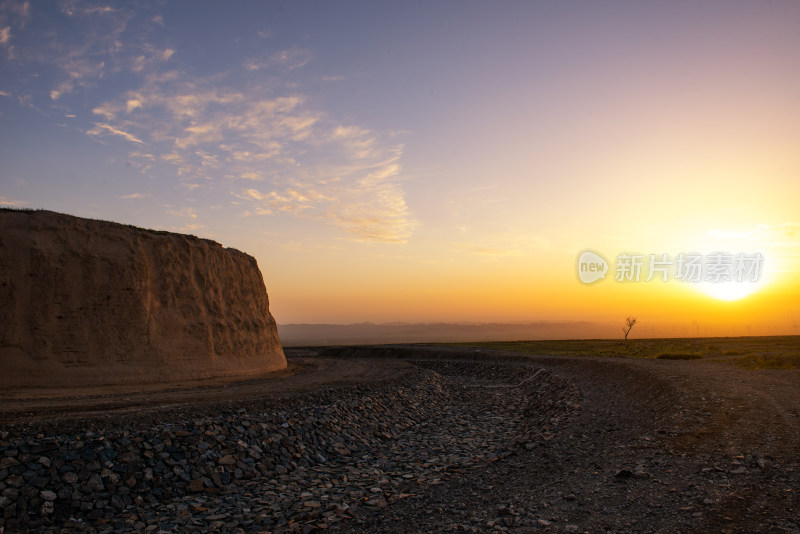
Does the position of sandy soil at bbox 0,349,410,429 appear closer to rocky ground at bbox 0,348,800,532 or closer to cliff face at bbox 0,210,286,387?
rocky ground at bbox 0,348,800,532

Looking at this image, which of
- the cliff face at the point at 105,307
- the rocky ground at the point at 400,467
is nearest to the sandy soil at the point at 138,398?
the rocky ground at the point at 400,467

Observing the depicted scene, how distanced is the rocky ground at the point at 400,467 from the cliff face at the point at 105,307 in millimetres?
7818

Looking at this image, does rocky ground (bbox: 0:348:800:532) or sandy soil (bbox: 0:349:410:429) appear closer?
rocky ground (bbox: 0:348:800:532)

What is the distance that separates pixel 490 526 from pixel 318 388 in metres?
15.4

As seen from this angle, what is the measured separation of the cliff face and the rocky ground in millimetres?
7818

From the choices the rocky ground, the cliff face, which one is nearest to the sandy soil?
the rocky ground

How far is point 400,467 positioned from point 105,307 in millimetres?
19946

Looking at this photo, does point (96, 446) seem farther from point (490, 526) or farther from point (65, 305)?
point (65, 305)

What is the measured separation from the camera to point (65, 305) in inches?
970

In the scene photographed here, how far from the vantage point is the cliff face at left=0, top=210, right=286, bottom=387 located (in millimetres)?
23391

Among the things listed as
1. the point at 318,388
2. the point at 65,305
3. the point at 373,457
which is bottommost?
the point at 373,457

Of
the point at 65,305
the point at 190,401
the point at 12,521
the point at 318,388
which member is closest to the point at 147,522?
the point at 12,521

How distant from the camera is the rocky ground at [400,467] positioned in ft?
33.8

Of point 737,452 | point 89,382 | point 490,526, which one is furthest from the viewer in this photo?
point 89,382
